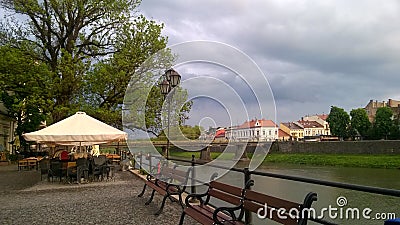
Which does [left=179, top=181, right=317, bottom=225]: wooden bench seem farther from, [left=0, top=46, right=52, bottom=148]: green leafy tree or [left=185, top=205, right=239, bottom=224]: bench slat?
[left=0, top=46, right=52, bottom=148]: green leafy tree

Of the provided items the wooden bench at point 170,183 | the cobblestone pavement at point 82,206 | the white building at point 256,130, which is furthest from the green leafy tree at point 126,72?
the wooden bench at point 170,183

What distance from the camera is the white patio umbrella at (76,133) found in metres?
10.6

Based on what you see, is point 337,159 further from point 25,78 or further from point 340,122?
point 340,122

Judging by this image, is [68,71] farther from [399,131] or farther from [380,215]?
[399,131]

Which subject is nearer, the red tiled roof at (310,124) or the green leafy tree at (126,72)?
the green leafy tree at (126,72)

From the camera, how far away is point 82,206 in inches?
297

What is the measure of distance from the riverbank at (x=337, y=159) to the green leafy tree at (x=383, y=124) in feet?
93.3

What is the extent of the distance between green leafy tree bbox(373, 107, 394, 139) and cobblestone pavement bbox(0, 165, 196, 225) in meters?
68.1

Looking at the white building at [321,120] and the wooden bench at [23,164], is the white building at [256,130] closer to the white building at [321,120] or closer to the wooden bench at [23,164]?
the wooden bench at [23,164]

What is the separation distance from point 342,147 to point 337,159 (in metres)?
5.37

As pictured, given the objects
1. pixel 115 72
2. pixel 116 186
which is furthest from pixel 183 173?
pixel 115 72

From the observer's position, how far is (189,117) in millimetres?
11453

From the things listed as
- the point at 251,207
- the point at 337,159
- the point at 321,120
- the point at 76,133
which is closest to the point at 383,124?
the point at 337,159

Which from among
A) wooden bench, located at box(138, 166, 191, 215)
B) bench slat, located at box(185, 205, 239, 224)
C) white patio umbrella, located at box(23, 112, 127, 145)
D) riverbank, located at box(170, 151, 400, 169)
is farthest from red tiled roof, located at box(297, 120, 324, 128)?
bench slat, located at box(185, 205, 239, 224)
